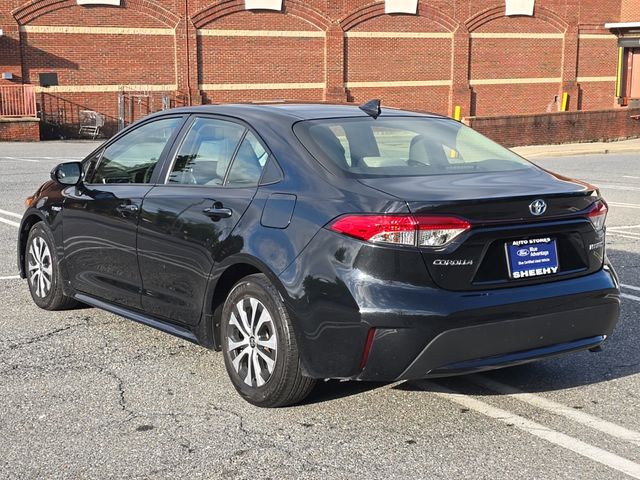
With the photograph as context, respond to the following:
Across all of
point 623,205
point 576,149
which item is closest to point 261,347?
point 623,205

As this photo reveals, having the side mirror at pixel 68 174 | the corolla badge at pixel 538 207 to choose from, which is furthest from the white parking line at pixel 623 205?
the corolla badge at pixel 538 207

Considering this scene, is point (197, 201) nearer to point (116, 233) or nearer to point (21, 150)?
point (116, 233)

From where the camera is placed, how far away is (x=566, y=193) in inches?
174

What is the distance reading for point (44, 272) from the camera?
6.61 meters

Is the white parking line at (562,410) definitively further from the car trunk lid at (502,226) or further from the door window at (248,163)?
the door window at (248,163)

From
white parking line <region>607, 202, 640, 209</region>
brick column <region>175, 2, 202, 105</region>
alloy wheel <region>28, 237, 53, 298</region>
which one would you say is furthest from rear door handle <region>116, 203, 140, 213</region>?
brick column <region>175, 2, 202, 105</region>

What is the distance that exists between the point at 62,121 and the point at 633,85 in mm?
28102

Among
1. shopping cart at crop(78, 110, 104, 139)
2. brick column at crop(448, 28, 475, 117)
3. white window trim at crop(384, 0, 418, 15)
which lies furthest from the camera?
brick column at crop(448, 28, 475, 117)

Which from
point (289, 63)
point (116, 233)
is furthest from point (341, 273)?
point (289, 63)

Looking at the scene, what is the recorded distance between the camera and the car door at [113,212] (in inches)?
216

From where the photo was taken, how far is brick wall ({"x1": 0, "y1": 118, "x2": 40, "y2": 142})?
1120 inches

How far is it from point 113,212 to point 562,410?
299 cm

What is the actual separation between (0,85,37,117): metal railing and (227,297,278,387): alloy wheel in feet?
88.8

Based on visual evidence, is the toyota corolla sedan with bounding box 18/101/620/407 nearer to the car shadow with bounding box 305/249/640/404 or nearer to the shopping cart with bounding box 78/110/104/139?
the car shadow with bounding box 305/249/640/404
